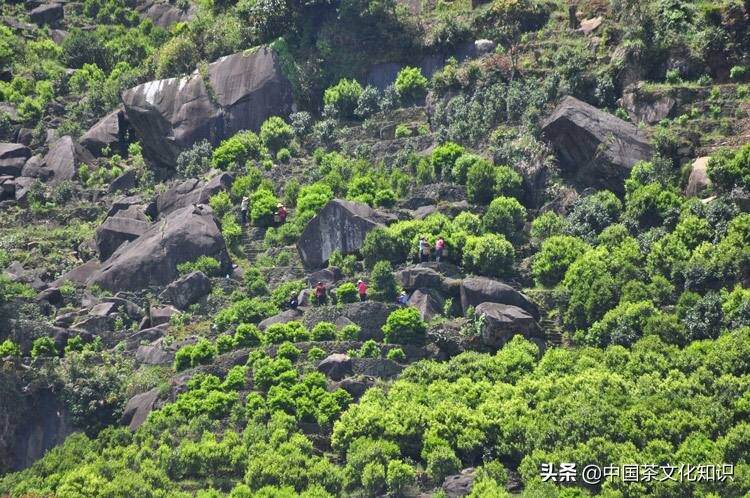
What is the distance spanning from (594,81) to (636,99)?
7.48 ft

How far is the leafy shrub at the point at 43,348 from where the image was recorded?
2507 inches

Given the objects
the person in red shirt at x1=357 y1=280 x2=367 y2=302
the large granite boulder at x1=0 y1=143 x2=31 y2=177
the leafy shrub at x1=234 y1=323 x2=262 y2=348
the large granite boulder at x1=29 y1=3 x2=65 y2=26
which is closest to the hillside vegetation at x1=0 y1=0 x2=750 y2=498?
the leafy shrub at x1=234 y1=323 x2=262 y2=348

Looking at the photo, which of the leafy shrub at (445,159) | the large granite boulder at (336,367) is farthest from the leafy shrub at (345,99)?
the large granite boulder at (336,367)

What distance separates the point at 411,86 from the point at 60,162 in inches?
632

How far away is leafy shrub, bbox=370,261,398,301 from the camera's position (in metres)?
62.9

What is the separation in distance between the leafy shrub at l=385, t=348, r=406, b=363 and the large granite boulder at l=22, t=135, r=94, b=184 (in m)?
23.4

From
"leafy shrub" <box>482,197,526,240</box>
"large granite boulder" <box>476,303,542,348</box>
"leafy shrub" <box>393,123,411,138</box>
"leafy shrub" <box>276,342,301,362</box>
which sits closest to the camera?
"large granite boulder" <box>476,303,542,348</box>

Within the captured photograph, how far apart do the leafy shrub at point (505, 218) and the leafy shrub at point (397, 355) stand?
7.92 m

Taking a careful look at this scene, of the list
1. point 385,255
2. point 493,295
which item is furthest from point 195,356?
point 493,295

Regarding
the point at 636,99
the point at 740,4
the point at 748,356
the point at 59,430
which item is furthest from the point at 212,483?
the point at 740,4

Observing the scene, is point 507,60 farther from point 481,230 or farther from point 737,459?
point 737,459

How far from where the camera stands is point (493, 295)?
61.5m

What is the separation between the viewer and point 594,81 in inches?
2813

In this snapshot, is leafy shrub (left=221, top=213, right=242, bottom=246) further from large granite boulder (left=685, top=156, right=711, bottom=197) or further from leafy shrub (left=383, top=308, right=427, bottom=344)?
large granite boulder (left=685, top=156, right=711, bottom=197)
